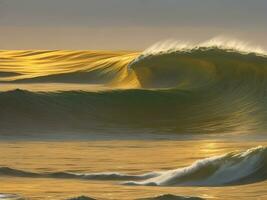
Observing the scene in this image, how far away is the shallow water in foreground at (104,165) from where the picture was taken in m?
12.7

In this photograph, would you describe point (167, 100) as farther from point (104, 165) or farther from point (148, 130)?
point (104, 165)

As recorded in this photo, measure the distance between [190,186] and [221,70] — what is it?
18053 mm

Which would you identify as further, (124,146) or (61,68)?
(61,68)

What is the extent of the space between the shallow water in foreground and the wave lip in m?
0.13

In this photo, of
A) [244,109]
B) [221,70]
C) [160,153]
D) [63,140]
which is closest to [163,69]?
[221,70]

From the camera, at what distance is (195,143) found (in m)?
20.4

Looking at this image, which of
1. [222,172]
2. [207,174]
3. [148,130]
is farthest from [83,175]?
[148,130]

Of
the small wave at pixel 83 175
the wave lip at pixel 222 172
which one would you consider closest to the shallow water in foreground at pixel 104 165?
the small wave at pixel 83 175

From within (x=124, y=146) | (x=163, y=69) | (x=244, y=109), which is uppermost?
(x=163, y=69)

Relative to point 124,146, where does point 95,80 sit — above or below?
above

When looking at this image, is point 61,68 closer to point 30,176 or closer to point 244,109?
point 244,109

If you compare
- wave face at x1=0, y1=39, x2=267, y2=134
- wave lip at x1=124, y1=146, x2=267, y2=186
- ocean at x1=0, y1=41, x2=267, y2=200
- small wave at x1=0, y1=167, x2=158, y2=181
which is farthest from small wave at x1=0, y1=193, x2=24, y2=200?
wave face at x1=0, y1=39, x2=267, y2=134

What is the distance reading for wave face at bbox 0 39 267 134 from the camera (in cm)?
2480

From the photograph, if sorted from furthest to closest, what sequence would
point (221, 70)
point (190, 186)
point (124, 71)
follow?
point (124, 71) → point (221, 70) → point (190, 186)
